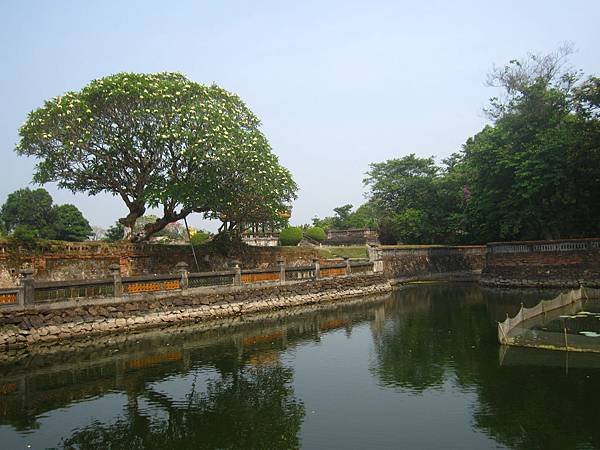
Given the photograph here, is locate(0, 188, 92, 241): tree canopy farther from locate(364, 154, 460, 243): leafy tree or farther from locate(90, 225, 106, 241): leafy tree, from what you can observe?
locate(364, 154, 460, 243): leafy tree

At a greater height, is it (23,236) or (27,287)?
(23,236)

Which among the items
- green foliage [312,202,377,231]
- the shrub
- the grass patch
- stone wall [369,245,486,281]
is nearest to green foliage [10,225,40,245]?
the shrub

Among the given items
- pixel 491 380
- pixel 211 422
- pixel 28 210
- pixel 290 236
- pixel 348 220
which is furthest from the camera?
pixel 348 220

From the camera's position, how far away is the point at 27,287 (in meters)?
16.5

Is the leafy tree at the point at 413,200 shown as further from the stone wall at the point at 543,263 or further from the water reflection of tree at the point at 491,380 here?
the water reflection of tree at the point at 491,380

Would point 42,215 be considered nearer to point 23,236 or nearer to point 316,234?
point 316,234

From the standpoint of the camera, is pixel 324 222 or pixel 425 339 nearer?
pixel 425 339

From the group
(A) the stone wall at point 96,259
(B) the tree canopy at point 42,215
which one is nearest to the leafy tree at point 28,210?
(B) the tree canopy at point 42,215

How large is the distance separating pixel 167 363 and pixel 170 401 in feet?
11.7

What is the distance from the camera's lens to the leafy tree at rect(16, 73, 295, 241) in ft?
84.7

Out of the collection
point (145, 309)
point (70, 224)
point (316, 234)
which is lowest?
point (145, 309)

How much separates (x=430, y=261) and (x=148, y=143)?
28.1m

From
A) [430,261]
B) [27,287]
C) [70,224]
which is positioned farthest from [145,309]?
[70,224]

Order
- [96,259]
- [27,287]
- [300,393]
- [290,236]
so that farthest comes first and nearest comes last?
[290,236] → [96,259] → [27,287] → [300,393]
